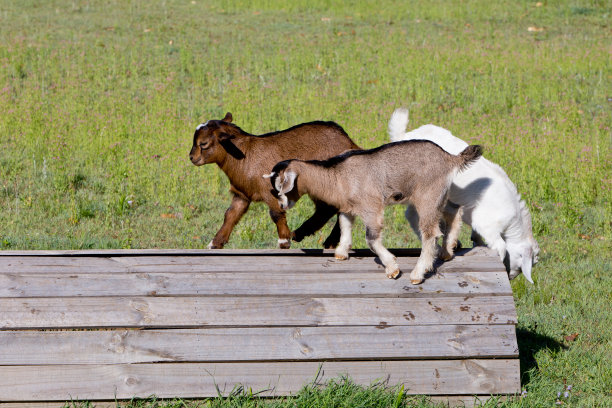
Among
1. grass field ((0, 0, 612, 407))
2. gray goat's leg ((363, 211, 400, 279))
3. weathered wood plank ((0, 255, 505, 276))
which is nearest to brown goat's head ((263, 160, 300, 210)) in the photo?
weathered wood plank ((0, 255, 505, 276))

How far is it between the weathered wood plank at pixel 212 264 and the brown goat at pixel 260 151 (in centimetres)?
134

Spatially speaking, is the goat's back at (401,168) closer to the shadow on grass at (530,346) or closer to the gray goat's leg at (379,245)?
the gray goat's leg at (379,245)

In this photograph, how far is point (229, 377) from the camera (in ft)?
16.1

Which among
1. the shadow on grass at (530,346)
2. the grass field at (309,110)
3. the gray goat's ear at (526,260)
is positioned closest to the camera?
the shadow on grass at (530,346)

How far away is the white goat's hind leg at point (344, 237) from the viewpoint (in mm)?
5477

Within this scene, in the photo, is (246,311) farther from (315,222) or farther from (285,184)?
(315,222)

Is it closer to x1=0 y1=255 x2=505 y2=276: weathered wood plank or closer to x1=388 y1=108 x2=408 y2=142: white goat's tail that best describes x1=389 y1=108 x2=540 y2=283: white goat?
x1=388 y1=108 x2=408 y2=142: white goat's tail

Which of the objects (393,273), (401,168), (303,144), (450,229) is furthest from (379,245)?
(303,144)

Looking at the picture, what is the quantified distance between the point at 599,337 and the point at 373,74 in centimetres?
994

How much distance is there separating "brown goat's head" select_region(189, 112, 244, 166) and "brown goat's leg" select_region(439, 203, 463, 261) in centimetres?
204

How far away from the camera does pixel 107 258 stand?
17.0 feet

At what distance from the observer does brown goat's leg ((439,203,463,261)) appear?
224 inches

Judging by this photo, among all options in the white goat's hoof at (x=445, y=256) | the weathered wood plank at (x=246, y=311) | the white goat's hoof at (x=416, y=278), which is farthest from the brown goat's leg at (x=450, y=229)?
the weathered wood plank at (x=246, y=311)

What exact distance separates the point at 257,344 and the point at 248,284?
0.42 metres
